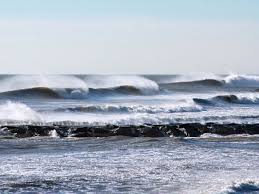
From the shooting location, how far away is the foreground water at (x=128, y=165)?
452 inches

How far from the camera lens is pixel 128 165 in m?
13.7

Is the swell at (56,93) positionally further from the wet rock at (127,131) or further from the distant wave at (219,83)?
the wet rock at (127,131)

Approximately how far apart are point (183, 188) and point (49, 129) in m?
9.46

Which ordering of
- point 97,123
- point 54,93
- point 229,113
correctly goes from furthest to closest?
point 54,93, point 229,113, point 97,123

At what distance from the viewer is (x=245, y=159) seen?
14.8 m

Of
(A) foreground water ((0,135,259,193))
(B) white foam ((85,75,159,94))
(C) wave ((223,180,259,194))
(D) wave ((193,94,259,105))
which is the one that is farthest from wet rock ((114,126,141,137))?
(B) white foam ((85,75,159,94))

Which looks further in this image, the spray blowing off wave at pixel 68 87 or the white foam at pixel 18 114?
the spray blowing off wave at pixel 68 87

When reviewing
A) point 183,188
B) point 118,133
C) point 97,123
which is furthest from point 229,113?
point 183,188

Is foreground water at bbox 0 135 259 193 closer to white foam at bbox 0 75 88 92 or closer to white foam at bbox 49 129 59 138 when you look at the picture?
white foam at bbox 49 129 59 138

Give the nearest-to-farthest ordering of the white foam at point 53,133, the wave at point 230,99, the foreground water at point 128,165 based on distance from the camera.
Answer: the foreground water at point 128,165 < the white foam at point 53,133 < the wave at point 230,99

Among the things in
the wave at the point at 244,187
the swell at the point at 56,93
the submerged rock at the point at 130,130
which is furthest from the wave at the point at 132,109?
the wave at the point at 244,187

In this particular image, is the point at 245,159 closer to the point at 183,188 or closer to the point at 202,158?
the point at 202,158

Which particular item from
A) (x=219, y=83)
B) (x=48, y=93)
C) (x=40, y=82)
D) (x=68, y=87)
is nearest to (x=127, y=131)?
(x=48, y=93)

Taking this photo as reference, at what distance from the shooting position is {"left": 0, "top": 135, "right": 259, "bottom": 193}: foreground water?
37.7 ft
